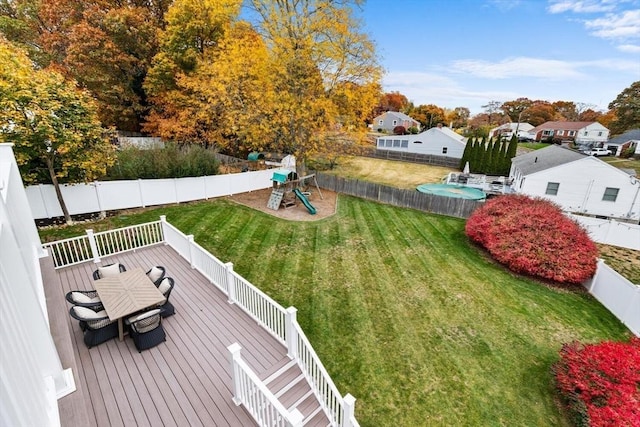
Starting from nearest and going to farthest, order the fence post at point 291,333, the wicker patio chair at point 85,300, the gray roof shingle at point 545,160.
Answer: the fence post at point 291,333 < the wicker patio chair at point 85,300 < the gray roof shingle at point 545,160

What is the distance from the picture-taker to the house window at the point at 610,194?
1594cm

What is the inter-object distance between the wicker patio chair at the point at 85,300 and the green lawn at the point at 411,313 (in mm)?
3903

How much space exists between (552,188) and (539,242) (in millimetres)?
9712

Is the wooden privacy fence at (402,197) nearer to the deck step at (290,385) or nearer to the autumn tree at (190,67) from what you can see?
the autumn tree at (190,67)

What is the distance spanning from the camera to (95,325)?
5098 mm

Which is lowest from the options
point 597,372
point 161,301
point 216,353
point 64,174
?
point 597,372

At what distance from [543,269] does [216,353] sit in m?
10.8

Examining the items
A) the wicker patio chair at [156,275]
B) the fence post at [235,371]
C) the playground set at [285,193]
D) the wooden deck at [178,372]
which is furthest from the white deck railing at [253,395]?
the playground set at [285,193]

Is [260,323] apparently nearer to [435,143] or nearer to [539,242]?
[539,242]

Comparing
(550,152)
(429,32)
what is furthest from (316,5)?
(550,152)

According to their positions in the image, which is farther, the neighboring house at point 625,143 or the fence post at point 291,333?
the neighboring house at point 625,143

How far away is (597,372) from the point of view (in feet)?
17.9

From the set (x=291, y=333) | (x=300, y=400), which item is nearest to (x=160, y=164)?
(x=291, y=333)

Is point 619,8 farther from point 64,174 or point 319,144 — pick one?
point 64,174
